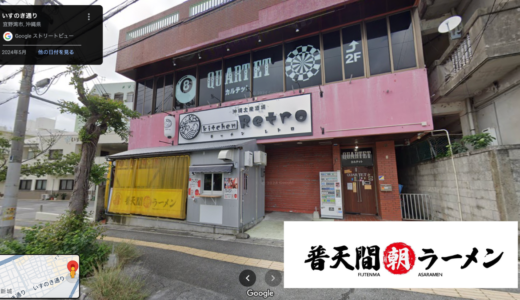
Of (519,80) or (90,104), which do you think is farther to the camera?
(519,80)

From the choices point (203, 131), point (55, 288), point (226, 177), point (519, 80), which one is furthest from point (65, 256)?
point (519, 80)

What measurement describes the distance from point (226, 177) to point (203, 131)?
3442 millimetres

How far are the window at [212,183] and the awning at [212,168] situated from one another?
1.21ft

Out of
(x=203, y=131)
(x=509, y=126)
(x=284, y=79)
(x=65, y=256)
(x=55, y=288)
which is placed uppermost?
(x=284, y=79)

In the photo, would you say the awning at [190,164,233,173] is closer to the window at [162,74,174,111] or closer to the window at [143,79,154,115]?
the window at [162,74,174,111]

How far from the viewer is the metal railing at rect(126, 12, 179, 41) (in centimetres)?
1149

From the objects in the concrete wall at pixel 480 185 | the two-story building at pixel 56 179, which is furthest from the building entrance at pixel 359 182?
the two-story building at pixel 56 179

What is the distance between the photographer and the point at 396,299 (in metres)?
3.37

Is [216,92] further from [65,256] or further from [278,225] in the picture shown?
[65,256]

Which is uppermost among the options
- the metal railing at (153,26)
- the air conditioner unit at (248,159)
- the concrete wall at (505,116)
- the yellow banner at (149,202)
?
the metal railing at (153,26)

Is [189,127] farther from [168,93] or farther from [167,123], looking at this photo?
[168,93]

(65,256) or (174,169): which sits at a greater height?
(174,169)

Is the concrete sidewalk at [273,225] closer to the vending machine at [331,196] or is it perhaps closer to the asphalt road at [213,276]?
the asphalt road at [213,276]

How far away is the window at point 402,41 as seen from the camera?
24.4ft
